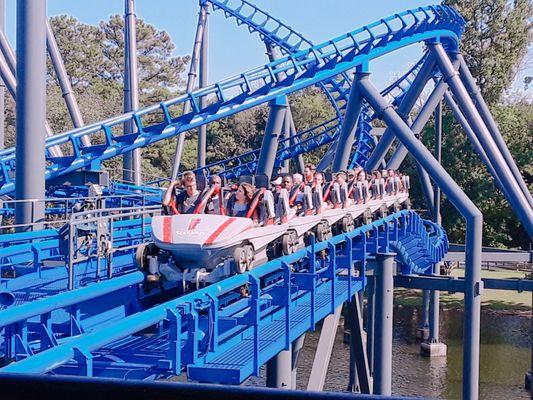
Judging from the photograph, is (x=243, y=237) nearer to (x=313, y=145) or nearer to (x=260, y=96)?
(x=260, y=96)

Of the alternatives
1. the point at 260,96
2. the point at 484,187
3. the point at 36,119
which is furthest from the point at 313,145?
the point at 36,119

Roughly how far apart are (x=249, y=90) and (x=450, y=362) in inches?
289

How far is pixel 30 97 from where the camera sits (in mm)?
8383

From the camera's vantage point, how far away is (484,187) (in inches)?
997

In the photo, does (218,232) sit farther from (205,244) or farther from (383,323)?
(383,323)

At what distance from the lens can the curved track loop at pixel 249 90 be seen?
1130cm

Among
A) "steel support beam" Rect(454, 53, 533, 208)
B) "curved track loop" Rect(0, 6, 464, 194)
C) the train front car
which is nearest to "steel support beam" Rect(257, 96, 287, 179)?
"curved track loop" Rect(0, 6, 464, 194)

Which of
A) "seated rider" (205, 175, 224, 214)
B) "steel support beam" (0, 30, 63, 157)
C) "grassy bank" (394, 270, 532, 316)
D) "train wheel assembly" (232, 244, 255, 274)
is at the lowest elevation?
"grassy bank" (394, 270, 532, 316)

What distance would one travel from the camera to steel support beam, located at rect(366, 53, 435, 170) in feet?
46.1

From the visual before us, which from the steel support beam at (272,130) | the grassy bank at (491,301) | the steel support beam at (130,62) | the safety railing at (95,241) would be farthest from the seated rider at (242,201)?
the grassy bank at (491,301)

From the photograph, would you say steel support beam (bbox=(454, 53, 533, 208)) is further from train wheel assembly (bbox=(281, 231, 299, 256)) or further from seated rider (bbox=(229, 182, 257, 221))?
seated rider (bbox=(229, 182, 257, 221))

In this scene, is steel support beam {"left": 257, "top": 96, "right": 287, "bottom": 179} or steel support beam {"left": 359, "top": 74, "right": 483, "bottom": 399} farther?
steel support beam {"left": 257, "top": 96, "right": 287, "bottom": 179}

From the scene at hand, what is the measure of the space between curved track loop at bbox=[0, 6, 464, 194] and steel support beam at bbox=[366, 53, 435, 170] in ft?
1.57

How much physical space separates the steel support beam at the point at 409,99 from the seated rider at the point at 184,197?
7.48 metres
